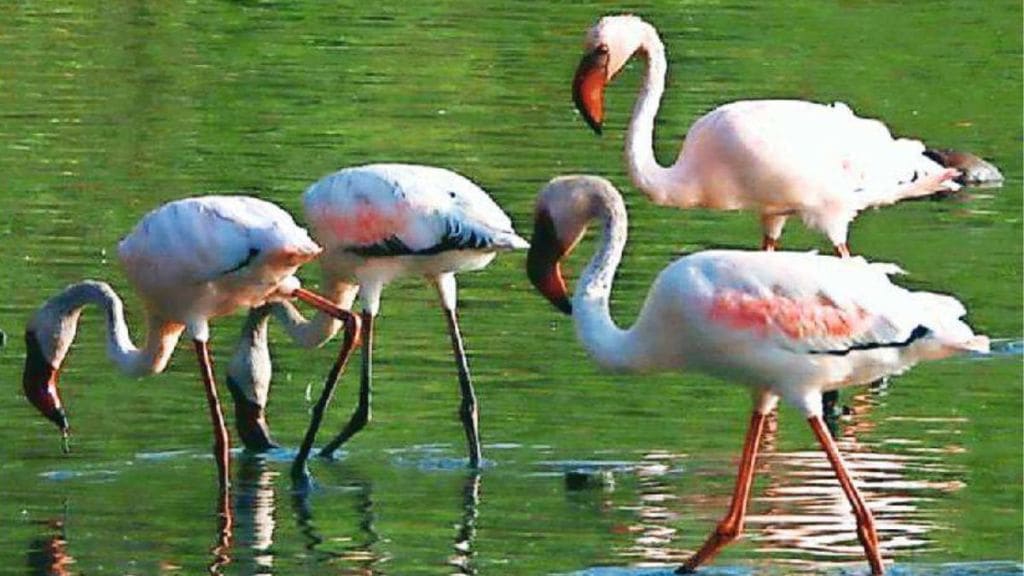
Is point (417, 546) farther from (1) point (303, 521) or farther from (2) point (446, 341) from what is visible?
(2) point (446, 341)

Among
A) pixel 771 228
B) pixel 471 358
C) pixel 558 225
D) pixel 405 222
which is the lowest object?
pixel 471 358

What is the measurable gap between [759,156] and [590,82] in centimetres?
87

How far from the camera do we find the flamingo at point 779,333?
10344 millimetres

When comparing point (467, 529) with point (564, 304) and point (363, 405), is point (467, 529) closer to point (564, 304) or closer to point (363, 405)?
point (564, 304)

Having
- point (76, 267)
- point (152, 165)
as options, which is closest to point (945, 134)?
point (152, 165)

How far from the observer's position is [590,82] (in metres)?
13.8

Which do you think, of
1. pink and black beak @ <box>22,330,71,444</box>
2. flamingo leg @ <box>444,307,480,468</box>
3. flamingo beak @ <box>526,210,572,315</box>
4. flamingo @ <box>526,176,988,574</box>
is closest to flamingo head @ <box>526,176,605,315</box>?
flamingo beak @ <box>526,210,572,315</box>

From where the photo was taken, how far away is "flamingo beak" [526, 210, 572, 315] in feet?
37.6

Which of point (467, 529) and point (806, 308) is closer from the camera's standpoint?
point (806, 308)

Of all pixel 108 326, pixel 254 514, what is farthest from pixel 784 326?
pixel 108 326

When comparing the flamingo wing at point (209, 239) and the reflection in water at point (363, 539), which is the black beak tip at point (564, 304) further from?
the flamingo wing at point (209, 239)

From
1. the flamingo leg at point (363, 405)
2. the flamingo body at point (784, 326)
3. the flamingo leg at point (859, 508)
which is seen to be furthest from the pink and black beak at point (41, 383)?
the flamingo leg at point (859, 508)

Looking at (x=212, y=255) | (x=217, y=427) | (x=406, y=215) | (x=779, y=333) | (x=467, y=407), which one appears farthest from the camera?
(x=467, y=407)

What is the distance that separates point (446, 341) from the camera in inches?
580
